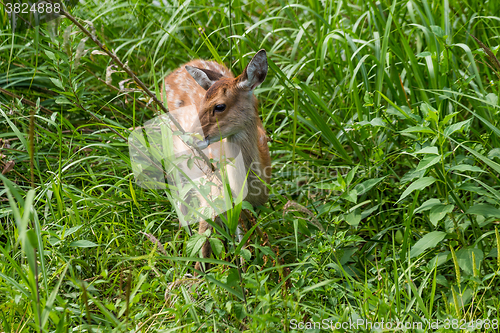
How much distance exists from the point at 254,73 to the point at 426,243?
4.68 feet

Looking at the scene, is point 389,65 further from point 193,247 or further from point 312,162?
Result: point 193,247

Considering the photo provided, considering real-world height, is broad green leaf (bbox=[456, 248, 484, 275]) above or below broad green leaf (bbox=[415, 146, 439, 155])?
below

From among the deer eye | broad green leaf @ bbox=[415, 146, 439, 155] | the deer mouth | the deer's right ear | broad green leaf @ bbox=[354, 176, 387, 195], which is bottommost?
broad green leaf @ bbox=[354, 176, 387, 195]

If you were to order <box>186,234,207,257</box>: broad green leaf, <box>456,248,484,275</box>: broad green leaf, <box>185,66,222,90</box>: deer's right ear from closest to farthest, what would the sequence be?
1. <box>186,234,207,257</box>: broad green leaf
2. <box>456,248,484,275</box>: broad green leaf
3. <box>185,66,222,90</box>: deer's right ear

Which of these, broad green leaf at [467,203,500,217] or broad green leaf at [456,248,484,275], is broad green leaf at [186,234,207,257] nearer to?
broad green leaf at [456,248,484,275]

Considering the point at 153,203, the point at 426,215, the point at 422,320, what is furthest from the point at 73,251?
the point at 426,215

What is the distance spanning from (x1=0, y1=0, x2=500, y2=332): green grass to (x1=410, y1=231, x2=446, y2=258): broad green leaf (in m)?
0.01

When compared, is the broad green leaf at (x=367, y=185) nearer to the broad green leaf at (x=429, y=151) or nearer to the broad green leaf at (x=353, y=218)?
the broad green leaf at (x=353, y=218)

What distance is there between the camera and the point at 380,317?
179 cm

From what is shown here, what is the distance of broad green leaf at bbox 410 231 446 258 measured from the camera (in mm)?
2084

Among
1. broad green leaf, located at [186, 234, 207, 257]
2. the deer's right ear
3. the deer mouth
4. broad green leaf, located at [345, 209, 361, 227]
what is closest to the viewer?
broad green leaf, located at [186, 234, 207, 257]

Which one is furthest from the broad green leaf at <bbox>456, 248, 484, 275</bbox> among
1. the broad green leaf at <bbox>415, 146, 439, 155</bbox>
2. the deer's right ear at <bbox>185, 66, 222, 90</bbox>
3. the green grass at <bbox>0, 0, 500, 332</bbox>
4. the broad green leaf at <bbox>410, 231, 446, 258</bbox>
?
the deer's right ear at <bbox>185, 66, 222, 90</bbox>

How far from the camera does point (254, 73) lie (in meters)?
2.82

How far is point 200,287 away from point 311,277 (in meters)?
0.56
